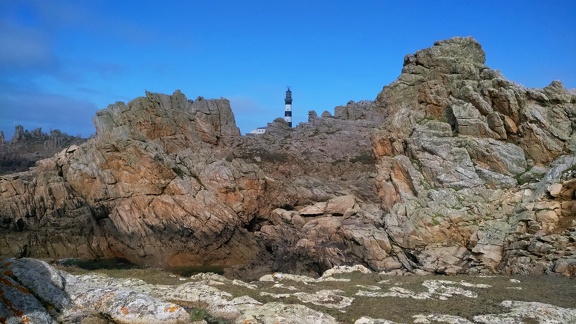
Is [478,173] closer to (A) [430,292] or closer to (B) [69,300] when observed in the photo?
(A) [430,292]

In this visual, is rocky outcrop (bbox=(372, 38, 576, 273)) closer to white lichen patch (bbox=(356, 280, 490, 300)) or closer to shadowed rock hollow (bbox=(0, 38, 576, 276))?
shadowed rock hollow (bbox=(0, 38, 576, 276))

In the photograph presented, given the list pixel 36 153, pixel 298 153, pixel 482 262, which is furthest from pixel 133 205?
pixel 36 153

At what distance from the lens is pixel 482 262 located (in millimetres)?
36000

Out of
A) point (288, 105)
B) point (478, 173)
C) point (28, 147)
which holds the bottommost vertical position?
point (478, 173)

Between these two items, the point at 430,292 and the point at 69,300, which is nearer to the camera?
the point at 69,300

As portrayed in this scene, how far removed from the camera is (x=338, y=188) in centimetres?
6625

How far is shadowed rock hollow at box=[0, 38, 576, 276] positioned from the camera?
3881cm

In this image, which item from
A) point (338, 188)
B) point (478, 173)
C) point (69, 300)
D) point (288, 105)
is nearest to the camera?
point (69, 300)

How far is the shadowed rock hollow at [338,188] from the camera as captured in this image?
38812 mm

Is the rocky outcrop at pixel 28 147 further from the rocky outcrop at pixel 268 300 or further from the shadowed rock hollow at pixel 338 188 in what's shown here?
the rocky outcrop at pixel 268 300

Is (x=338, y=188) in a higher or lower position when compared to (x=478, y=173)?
lower

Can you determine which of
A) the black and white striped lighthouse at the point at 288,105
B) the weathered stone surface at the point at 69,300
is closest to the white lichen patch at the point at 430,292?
the weathered stone surface at the point at 69,300

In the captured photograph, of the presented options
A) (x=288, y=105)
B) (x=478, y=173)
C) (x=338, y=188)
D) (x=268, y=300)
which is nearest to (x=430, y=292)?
(x=268, y=300)

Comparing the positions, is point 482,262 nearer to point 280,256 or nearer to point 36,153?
point 280,256
